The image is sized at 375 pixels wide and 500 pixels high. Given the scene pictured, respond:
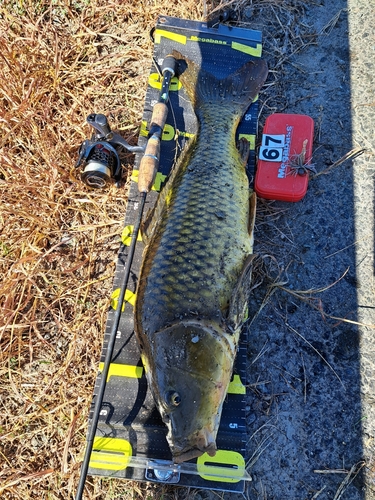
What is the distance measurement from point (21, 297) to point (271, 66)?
310 cm

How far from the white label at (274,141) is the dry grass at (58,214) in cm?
45

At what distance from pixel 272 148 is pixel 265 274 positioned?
1072 millimetres

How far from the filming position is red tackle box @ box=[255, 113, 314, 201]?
3.20m

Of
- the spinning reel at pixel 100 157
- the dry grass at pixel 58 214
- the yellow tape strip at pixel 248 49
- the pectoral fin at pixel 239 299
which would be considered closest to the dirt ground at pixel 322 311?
the yellow tape strip at pixel 248 49

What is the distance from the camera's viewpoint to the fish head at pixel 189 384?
2.14 metres

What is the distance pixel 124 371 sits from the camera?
284cm

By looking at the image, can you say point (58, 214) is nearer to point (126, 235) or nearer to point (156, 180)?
point (126, 235)

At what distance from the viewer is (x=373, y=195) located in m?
3.44

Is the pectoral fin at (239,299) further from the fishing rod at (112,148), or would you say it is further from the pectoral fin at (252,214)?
the fishing rod at (112,148)

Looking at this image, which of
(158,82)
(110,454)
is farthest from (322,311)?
(158,82)

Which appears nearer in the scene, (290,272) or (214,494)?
(214,494)

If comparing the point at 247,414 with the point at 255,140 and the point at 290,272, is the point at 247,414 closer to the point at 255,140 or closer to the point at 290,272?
the point at 290,272


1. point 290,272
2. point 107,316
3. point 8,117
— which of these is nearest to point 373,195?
point 290,272

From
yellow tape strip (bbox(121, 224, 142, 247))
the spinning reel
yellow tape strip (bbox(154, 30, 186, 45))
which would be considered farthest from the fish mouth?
yellow tape strip (bbox(154, 30, 186, 45))
